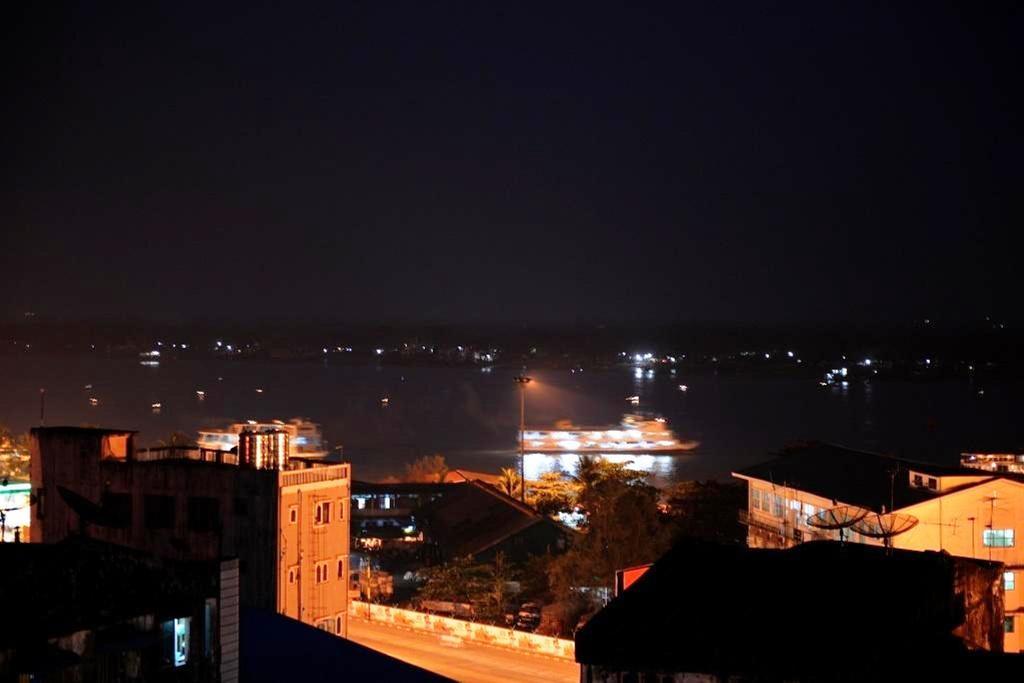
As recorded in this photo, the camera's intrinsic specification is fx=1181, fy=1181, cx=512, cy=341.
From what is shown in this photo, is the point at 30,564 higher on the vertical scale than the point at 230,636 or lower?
higher

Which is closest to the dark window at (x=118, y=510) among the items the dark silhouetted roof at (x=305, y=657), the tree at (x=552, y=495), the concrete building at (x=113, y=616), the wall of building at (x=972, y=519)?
the dark silhouetted roof at (x=305, y=657)

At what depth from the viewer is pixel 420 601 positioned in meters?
13.4

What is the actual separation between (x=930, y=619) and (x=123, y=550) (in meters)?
3.50

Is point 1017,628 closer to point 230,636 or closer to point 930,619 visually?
point 930,619

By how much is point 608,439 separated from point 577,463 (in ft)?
43.6

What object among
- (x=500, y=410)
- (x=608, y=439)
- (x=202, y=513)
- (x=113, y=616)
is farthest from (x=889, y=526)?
(x=500, y=410)

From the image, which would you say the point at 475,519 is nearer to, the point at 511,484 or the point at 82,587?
the point at 511,484

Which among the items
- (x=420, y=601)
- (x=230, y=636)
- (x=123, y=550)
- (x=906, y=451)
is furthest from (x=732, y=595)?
(x=906, y=451)

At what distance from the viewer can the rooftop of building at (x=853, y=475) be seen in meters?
11.5

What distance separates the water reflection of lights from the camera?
34.7 m

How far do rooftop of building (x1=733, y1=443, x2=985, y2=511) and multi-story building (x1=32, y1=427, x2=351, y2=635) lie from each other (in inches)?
204

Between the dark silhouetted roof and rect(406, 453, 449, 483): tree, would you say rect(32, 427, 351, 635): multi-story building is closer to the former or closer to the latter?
the dark silhouetted roof

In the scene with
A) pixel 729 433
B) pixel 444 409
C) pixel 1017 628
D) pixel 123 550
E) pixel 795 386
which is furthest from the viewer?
pixel 795 386

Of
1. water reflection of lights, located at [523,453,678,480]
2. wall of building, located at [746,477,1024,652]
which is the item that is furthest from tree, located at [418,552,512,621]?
water reflection of lights, located at [523,453,678,480]
